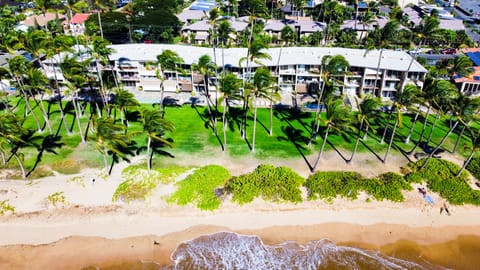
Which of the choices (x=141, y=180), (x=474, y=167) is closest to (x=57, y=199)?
(x=141, y=180)

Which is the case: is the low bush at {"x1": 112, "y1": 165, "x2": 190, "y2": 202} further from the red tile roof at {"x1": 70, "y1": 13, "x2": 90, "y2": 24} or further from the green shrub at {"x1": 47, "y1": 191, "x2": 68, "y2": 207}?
the red tile roof at {"x1": 70, "y1": 13, "x2": 90, "y2": 24}

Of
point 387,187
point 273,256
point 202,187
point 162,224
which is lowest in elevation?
point 273,256

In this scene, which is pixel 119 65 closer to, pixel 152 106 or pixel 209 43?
pixel 152 106

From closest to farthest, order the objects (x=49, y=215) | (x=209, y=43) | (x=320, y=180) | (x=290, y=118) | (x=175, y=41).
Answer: (x=49, y=215) < (x=320, y=180) < (x=290, y=118) < (x=209, y=43) < (x=175, y=41)

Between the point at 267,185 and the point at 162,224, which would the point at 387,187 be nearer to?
the point at 267,185

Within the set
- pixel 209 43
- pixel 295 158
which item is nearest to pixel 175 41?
pixel 209 43

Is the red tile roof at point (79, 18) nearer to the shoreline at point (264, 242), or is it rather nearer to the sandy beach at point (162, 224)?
the sandy beach at point (162, 224)

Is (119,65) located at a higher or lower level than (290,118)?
higher
